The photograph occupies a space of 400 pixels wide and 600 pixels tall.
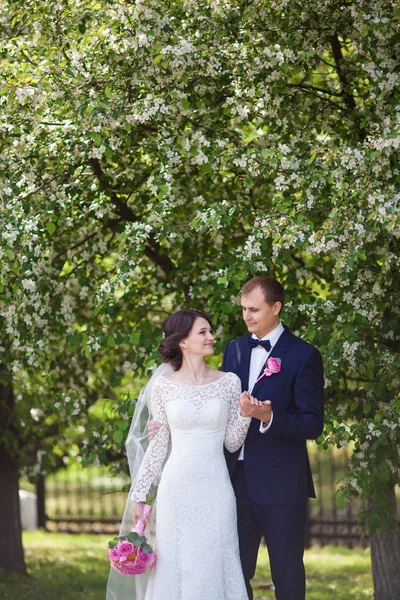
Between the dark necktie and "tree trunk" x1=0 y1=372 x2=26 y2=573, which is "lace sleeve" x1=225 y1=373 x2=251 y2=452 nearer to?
the dark necktie

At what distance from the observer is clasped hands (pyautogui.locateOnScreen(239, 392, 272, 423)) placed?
Answer: 13.3 feet

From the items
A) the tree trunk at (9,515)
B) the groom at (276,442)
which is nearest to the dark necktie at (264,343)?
the groom at (276,442)

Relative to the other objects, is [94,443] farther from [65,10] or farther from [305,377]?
[65,10]

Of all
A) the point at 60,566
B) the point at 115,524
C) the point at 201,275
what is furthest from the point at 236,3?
the point at 115,524

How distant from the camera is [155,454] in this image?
14.9 feet

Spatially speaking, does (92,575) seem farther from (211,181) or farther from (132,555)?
(132,555)

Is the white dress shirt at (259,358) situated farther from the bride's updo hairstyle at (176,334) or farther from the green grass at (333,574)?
the green grass at (333,574)

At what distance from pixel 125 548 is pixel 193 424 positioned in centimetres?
67

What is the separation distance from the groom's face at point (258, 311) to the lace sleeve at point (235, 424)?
29 cm

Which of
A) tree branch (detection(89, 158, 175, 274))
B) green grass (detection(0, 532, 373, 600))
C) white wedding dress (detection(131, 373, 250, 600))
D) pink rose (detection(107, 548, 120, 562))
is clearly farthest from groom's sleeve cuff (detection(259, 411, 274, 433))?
green grass (detection(0, 532, 373, 600))

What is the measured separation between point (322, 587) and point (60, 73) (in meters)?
5.33

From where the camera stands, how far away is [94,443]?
661 cm

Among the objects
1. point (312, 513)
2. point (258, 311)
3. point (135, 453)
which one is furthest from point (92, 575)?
point (258, 311)

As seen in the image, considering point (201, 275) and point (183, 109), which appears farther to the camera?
point (201, 275)
